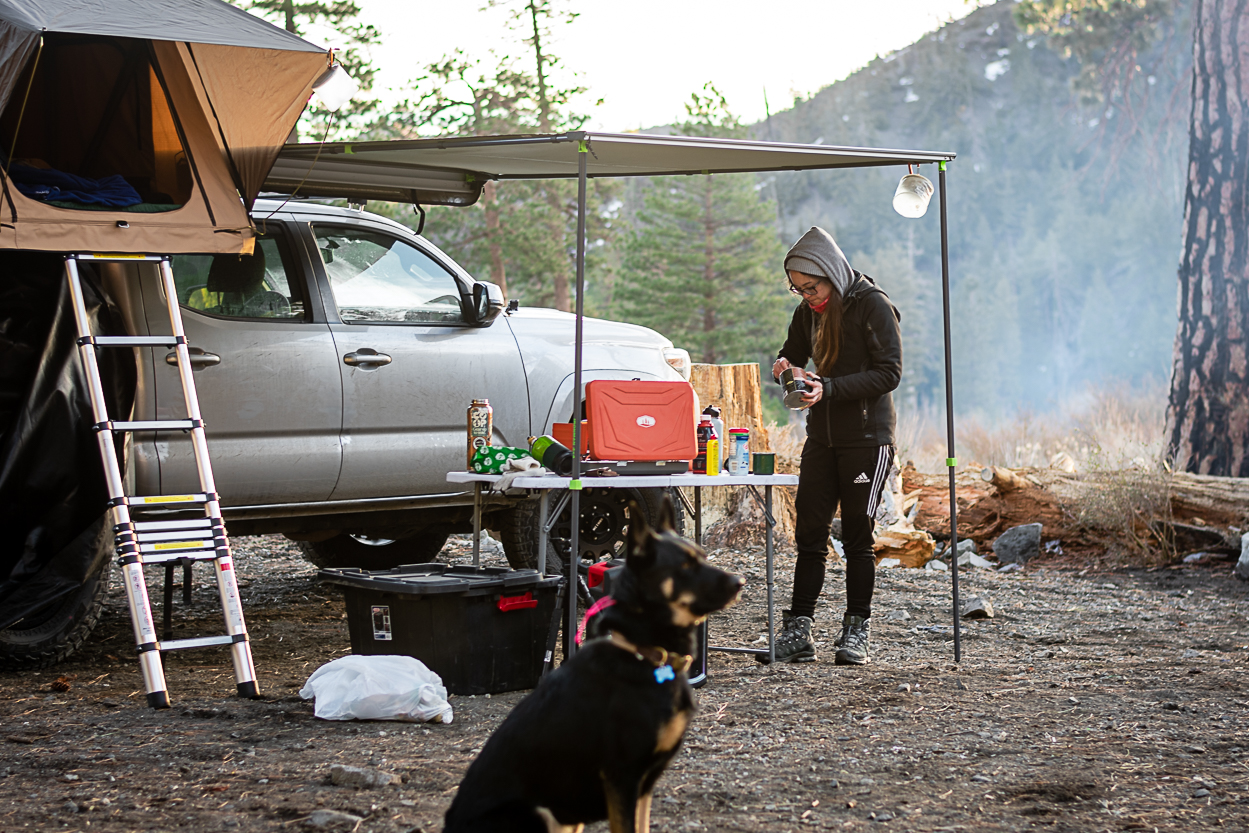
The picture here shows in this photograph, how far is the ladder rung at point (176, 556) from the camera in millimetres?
4930

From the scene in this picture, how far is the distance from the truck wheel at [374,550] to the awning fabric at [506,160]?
2331 mm

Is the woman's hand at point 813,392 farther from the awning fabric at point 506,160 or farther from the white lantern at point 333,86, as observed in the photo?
the white lantern at point 333,86

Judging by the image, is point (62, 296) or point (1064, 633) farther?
point (1064, 633)

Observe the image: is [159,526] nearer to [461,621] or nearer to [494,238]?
[461,621]

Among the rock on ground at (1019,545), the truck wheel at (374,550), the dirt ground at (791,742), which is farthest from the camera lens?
the rock on ground at (1019,545)

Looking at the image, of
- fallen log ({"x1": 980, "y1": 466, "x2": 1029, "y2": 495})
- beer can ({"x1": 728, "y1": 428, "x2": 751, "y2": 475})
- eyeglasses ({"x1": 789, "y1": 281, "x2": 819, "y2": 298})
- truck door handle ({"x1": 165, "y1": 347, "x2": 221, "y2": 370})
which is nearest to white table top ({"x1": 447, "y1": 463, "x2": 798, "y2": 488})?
beer can ({"x1": 728, "y1": 428, "x2": 751, "y2": 475})

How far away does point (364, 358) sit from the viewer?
6148 mm

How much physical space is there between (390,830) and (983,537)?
304 inches

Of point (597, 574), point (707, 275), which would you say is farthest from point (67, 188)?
point (707, 275)

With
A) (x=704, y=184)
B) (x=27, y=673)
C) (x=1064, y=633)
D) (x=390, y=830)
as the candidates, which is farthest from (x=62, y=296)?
(x=704, y=184)

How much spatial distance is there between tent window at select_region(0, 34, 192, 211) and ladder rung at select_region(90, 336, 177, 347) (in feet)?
3.69

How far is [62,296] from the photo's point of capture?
5305 millimetres

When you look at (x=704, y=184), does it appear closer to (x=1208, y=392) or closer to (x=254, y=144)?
(x=1208, y=392)

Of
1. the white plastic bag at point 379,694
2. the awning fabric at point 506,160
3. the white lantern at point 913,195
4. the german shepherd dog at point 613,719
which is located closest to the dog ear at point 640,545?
the german shepherd dog at point 613,719
